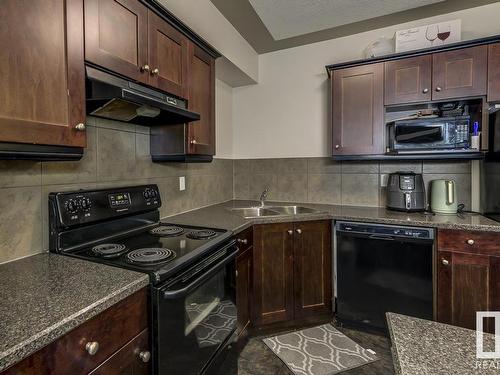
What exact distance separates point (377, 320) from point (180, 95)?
6.91 ft

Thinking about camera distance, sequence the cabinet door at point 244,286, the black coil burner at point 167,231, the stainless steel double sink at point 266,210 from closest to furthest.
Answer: the black coil burner at point 167,231
the cabinet door at point 244,286
the stainless steel double sink at point 266,210

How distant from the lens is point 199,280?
1.19 meters

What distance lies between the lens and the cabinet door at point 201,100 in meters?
1.83

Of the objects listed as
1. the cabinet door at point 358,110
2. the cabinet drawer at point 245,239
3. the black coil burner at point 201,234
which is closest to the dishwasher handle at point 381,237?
the cabinet door at point 358,110

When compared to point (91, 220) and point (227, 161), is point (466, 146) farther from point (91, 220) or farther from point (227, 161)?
point (91, 220)

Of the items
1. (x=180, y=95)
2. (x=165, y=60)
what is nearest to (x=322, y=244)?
(x=180, y=95)

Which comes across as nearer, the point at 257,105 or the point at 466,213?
the point at 466,213

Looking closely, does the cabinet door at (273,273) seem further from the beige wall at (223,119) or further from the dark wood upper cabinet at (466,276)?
the beige wall at (223,119)

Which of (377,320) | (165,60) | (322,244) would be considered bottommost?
(377,320)

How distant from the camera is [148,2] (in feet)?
4.64

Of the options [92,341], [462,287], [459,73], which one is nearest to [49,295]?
[92,341]

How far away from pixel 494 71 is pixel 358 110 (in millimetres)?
899

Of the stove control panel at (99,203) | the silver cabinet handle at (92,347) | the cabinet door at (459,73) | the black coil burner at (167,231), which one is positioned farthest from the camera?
the cabinet door at (459,73)

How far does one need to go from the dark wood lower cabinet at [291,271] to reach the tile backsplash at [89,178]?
77 cm
